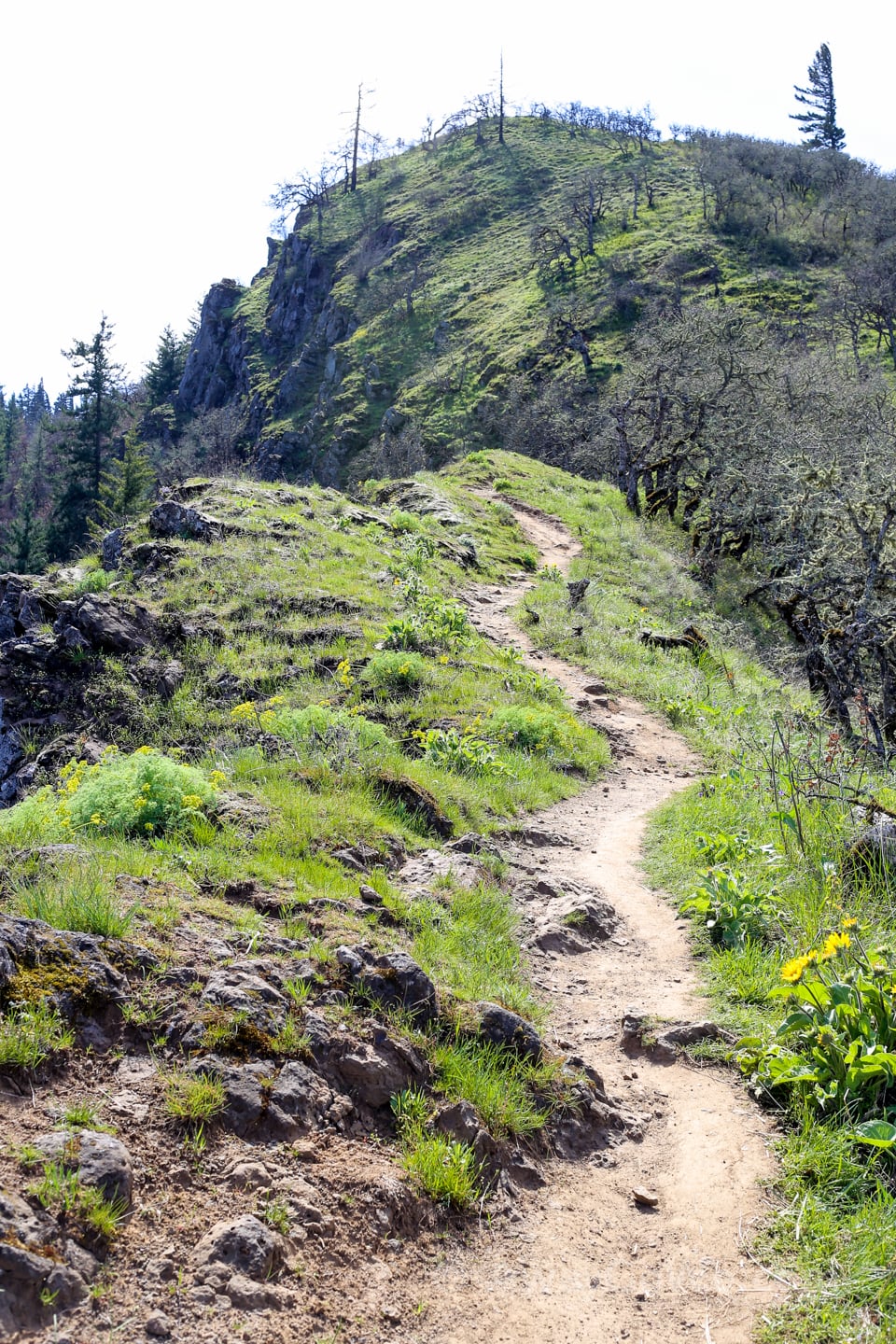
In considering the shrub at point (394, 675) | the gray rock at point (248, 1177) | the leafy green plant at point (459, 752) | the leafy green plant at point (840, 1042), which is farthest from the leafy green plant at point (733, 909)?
the shrub at point (394, 675)

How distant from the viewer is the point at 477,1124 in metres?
3.48

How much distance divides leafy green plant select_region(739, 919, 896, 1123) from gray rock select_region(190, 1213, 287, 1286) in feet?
6.96

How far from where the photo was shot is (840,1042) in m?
3.46

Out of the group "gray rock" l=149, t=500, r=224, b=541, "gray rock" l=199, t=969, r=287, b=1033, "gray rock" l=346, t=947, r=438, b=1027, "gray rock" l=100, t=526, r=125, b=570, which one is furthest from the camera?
"gray rock" l=149, t=500, r=224, b=541

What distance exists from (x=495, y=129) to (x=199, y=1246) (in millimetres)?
111021

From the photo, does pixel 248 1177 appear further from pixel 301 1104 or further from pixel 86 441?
pixel 86 441

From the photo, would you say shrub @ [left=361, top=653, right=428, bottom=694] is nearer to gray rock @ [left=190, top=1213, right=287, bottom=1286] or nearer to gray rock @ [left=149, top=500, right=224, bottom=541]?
gray rock @ [left=149, top=500, right=224, bottom=541]

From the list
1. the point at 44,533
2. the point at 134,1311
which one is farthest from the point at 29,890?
the point at 44,533

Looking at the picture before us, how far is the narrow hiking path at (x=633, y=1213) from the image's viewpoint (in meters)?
2.74

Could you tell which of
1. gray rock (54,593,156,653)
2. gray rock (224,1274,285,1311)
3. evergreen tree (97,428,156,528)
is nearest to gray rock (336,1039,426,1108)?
gray rock (224,1274,285,1311)

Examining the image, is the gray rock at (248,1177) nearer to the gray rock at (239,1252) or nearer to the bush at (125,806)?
the gray rock at (239,1252)

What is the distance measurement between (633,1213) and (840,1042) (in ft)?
3.56

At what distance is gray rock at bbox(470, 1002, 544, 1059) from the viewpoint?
3.95 metres

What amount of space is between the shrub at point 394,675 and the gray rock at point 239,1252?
6877 millimetres
